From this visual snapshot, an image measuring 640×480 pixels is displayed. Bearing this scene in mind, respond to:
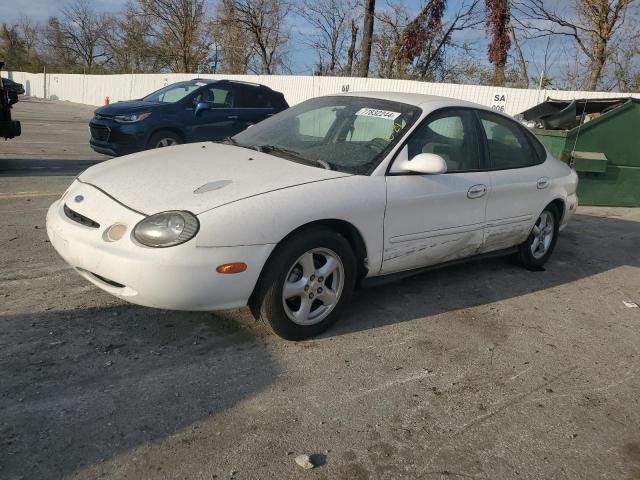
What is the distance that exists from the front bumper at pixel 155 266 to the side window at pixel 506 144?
249 centimetres

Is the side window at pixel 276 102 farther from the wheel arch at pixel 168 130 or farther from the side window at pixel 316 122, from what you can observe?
the side window at pixel 316 122

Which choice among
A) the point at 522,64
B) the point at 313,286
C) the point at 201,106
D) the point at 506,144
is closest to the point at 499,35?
the point at 522,64

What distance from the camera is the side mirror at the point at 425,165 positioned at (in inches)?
142

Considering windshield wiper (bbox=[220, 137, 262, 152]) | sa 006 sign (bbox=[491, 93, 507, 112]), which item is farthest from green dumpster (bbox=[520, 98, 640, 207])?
windshield wiper (bbox=[220, 137, 262, 152])

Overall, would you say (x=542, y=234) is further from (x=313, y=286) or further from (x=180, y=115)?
(x=180, y=115)

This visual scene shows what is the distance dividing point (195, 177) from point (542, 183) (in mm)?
3297

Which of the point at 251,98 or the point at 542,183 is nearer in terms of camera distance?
the point at 542,183

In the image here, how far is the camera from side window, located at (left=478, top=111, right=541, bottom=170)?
4582mm

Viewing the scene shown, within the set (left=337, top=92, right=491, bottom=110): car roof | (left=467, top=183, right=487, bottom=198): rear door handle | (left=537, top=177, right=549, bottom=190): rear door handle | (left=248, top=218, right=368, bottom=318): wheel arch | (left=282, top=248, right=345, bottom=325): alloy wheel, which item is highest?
(left=337, top=92, right=491, bottom=110): car roof

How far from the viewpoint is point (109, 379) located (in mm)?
2811

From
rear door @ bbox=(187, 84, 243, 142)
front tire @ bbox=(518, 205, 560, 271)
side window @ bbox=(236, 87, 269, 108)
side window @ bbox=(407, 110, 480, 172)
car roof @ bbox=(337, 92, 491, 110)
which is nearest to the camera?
side window @ bbox=(407, 110, 480, 172)

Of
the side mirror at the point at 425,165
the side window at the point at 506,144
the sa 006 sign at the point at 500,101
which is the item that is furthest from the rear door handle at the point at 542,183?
the sa 006 sign at the point at 500,101

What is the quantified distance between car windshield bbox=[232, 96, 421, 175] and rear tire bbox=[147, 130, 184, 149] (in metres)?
4.96

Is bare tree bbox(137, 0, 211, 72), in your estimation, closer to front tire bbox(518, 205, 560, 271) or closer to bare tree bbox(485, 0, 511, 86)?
bare tree bbox(485, 0, 511, 86)
